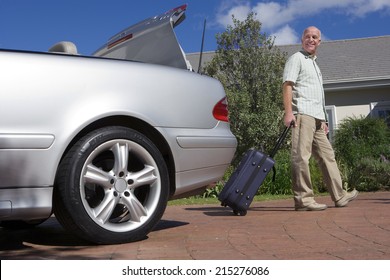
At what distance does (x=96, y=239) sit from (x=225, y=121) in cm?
146

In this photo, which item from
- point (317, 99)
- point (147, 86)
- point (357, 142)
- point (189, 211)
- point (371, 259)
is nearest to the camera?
point (371, 259)

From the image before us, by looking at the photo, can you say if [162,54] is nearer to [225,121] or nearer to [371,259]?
[225,121]

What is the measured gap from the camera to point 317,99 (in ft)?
18.5

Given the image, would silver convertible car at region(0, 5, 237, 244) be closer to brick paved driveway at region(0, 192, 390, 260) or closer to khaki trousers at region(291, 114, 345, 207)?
brick paved driveway at region(0, 192, 390, 260)

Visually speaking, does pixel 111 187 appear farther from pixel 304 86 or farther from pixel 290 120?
pixel 304 86

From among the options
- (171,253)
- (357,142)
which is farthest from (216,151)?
(357,142)

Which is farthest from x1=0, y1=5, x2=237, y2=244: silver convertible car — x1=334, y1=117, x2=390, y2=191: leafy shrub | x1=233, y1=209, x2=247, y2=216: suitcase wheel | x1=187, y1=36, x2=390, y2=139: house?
x1=187, y1=36, x2=390, y2=139: house

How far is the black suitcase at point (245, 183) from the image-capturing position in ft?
17.1

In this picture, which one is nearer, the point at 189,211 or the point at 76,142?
the point at 76,142

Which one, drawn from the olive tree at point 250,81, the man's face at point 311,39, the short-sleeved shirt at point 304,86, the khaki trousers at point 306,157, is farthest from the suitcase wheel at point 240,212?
the olive tree at point 250,81

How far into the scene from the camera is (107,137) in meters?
3.63

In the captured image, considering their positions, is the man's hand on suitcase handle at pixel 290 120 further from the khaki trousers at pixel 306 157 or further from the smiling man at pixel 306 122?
the khaki trousers at pixel 306 157

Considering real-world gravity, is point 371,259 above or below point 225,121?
below

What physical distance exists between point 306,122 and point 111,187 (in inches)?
101
